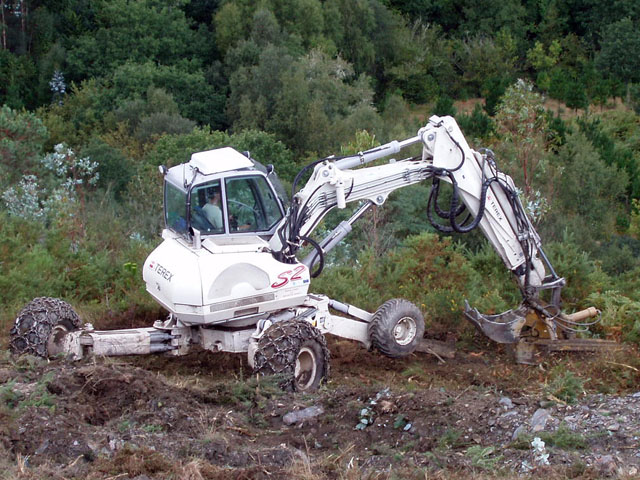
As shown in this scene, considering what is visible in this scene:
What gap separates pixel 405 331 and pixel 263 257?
237 cm

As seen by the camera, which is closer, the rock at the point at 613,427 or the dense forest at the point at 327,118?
the rock at the point at 613,427

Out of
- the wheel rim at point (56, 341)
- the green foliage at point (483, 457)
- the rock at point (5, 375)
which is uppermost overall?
the wheel rim at point (56, 341)

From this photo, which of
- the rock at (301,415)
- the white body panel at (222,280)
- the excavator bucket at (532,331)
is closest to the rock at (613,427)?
the rock at (301,415)

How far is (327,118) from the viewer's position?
41.6 m

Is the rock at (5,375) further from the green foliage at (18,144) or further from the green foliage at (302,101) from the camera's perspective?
the green foliage at (302,101)

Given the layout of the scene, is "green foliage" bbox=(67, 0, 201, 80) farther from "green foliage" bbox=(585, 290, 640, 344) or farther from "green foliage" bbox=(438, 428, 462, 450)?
"green foliage" bbox=(438, 428, 462, 450)

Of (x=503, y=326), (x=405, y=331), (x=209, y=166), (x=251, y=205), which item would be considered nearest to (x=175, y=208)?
(x=209, y=166)

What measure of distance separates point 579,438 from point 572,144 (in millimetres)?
25325

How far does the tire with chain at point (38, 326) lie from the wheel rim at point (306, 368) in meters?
2.62

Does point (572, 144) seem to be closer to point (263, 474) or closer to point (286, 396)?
point (286, 396)

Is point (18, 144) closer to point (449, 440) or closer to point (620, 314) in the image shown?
point (620, 314)

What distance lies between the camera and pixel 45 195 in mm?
24359

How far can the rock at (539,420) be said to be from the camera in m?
8.58

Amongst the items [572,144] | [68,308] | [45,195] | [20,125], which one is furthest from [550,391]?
[20,125]
